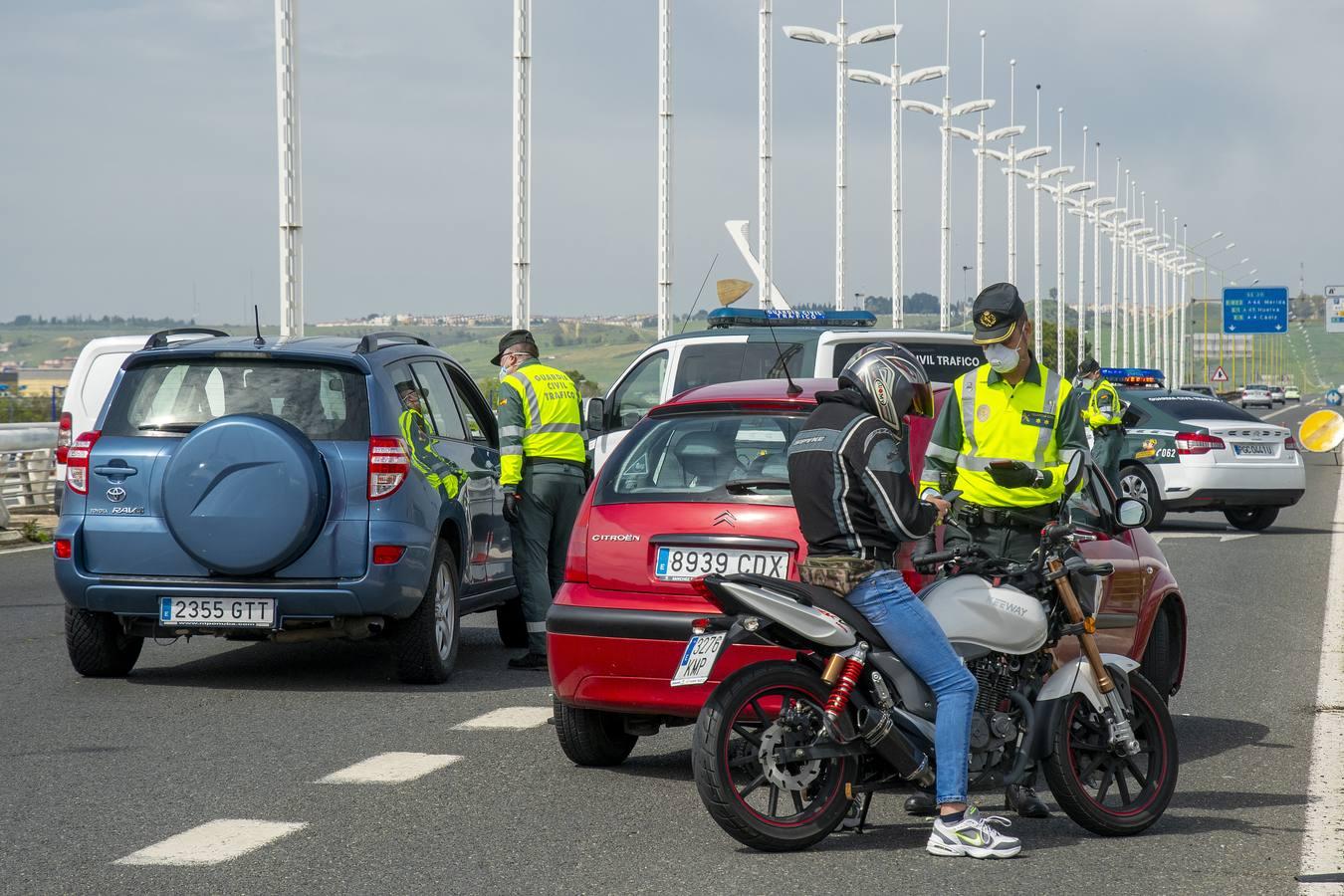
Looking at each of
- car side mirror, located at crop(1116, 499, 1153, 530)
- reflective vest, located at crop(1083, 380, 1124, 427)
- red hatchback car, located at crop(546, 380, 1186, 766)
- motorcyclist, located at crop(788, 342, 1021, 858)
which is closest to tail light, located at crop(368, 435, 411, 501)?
red hatchback car, located at crop(546, 380, 1186, 766)

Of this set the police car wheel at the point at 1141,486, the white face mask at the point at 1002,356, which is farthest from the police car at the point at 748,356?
the police car wheel at the point at 1141,486

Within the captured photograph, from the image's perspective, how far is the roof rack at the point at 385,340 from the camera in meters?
10.0

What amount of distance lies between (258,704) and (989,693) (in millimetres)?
4224

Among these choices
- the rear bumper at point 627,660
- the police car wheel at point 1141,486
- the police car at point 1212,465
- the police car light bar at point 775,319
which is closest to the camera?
the rear bumper at point 627,660

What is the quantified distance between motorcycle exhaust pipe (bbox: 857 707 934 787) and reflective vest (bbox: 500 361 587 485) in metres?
4.74

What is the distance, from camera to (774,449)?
7.48m

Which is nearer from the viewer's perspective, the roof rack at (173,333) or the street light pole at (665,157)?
the roof rack at (173,333)

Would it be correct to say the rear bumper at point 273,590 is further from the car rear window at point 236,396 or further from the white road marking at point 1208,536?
the white road marking at point 1208,536

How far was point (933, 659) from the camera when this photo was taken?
6.21 m

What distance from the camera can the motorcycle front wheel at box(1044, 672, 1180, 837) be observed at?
21.1 ft

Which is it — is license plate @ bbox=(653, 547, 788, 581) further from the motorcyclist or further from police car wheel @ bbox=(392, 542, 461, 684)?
police car wheel @ bbox=(392, 542, 461, 684)

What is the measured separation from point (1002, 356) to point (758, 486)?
1.04m

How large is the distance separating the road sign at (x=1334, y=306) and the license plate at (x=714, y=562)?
106 metres

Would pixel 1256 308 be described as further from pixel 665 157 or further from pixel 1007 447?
pixel 1007 447
